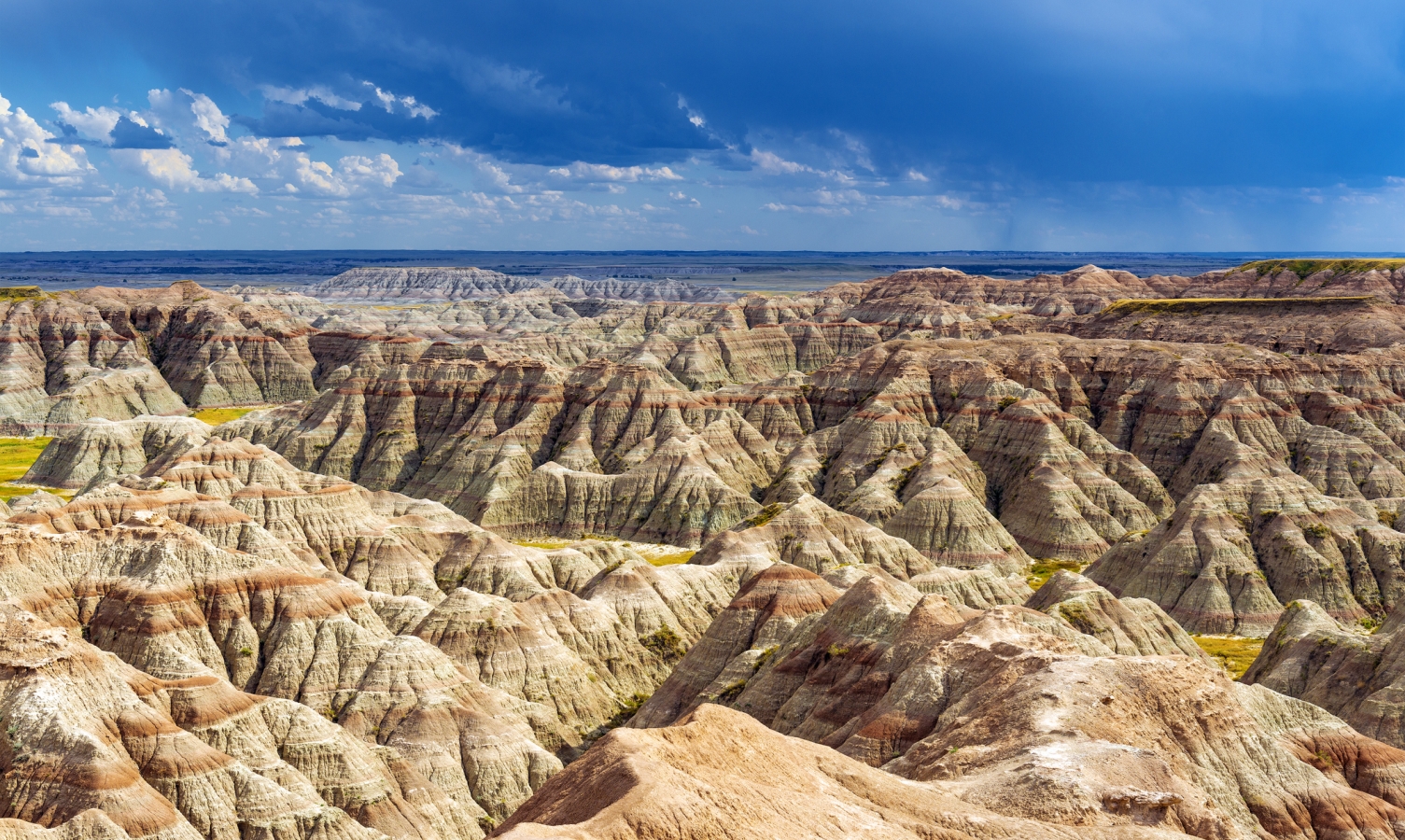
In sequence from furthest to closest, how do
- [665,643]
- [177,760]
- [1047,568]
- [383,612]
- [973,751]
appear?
[1047,568] → [665,643] → [383,612] → [177,760] → [973,751]

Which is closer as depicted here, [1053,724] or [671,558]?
[1053,724]

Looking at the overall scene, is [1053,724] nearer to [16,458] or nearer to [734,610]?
[734,610]

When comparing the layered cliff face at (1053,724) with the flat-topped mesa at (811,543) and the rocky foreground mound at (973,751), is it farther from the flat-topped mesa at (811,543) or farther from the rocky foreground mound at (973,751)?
the flat-topped mesa at (811,543)

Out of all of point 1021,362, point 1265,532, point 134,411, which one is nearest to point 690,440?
point 1021,362

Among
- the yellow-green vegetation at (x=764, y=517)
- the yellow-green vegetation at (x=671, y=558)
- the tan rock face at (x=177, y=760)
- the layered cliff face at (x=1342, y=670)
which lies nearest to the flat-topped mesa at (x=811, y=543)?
the yellow-green vegetation at (x=764, y=517)

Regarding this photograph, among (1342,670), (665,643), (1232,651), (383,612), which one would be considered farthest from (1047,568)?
(383,612)
